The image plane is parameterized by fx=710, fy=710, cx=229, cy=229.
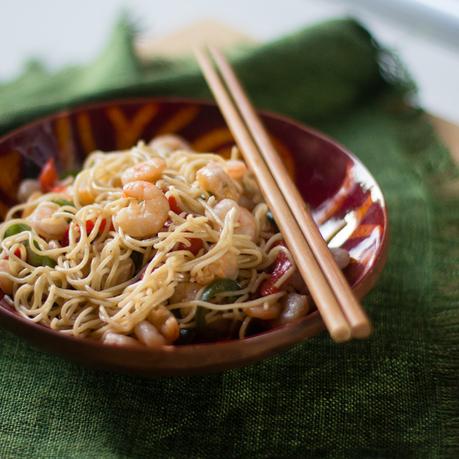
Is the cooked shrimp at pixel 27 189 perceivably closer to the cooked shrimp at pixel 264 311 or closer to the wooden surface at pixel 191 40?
the cooked shrimp at pixel 264 311

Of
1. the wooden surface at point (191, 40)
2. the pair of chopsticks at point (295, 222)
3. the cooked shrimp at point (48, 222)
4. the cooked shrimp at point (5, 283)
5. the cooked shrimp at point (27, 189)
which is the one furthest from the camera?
the wooden surface at point (191, 40)

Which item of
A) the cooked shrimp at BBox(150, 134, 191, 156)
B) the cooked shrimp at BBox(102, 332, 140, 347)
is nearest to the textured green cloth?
the cooked shrimp at BBox(102, 332, 140, 347)

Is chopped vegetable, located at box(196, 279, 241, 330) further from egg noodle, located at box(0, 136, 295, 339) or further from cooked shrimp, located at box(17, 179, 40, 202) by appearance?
cooked shrimp, located at box(17, 179, 40, 202)

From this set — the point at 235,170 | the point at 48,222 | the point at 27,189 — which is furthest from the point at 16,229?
the point at 235,170

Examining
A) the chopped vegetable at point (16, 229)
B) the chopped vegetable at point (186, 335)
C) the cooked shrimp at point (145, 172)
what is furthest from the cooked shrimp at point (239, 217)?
the chopped vegetable at point (16, 229)

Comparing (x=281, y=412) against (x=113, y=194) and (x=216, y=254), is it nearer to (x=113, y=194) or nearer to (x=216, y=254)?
(x=216, y=254)

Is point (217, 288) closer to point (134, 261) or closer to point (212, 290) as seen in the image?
point (212, 290)

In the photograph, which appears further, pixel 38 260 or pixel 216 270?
pixel 38 260
